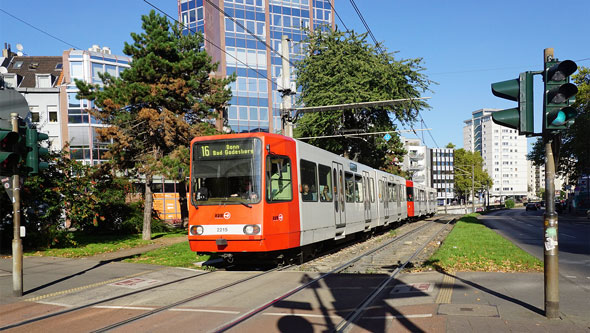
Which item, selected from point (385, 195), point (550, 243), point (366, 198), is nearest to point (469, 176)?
point (385, 195)

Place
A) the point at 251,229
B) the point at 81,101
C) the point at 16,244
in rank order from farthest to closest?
the point at 81,101
the point at 251,229
the point at 16,244

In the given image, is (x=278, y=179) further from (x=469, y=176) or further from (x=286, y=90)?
(x=469, y=176)

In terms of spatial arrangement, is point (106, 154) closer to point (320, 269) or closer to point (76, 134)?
point (320, 269)

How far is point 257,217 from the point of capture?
11.4m

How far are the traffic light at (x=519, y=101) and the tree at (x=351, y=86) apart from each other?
972 inches

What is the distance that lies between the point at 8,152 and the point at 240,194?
477cm

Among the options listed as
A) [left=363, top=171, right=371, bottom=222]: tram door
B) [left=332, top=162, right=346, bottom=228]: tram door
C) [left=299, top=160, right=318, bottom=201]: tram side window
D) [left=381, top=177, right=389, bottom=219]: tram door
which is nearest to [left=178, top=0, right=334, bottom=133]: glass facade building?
[left=381, top=177, right=389, bottom=219]: tram door

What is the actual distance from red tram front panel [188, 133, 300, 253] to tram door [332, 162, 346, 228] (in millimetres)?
3896

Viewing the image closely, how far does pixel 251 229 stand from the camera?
1140 centimetres

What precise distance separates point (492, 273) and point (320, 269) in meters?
3.95

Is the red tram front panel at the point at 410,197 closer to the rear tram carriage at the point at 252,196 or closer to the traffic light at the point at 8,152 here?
the rear tram carriage at the point at 252,196

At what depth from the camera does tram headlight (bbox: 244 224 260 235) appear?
37.3 ft

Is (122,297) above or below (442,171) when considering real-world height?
below

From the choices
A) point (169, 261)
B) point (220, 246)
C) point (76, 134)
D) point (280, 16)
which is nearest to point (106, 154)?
point (169, 261)
